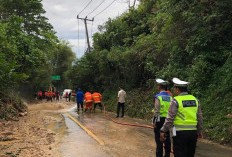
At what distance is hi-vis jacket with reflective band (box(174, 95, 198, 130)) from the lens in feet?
12.9

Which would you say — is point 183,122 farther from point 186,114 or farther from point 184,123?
point 186,114

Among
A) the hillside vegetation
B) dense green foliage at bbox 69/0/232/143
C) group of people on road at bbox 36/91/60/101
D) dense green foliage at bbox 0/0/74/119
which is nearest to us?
dense green foliage at bbox 69/0/232/143

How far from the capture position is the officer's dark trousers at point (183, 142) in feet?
12.7

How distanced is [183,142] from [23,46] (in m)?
15.5

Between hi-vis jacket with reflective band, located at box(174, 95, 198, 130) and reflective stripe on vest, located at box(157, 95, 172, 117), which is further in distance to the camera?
reflective stripe on vest, located at box(157, 95, 172, 117)

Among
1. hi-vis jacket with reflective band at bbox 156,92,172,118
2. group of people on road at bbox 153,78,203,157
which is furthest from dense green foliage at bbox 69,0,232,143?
group of people on road at bbox 153,78,203,157

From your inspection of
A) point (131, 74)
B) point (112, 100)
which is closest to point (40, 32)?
point (112, 100)

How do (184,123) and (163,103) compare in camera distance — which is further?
(163,103)

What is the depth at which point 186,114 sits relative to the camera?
3.94 m

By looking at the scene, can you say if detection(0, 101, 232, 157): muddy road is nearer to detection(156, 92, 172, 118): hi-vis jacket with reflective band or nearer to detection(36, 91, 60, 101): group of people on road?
detection(156, 92, 172, 118): hi-vis jacket with reflective band

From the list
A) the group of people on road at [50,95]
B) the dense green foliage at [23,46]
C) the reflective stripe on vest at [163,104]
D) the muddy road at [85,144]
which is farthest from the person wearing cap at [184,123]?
the group of people on road at [50,95]

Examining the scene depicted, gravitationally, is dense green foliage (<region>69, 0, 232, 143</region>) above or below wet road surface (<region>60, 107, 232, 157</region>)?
above

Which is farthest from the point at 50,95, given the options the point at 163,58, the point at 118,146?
the point at 118,146

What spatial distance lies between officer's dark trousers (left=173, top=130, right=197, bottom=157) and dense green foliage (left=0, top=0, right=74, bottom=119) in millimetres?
8883
